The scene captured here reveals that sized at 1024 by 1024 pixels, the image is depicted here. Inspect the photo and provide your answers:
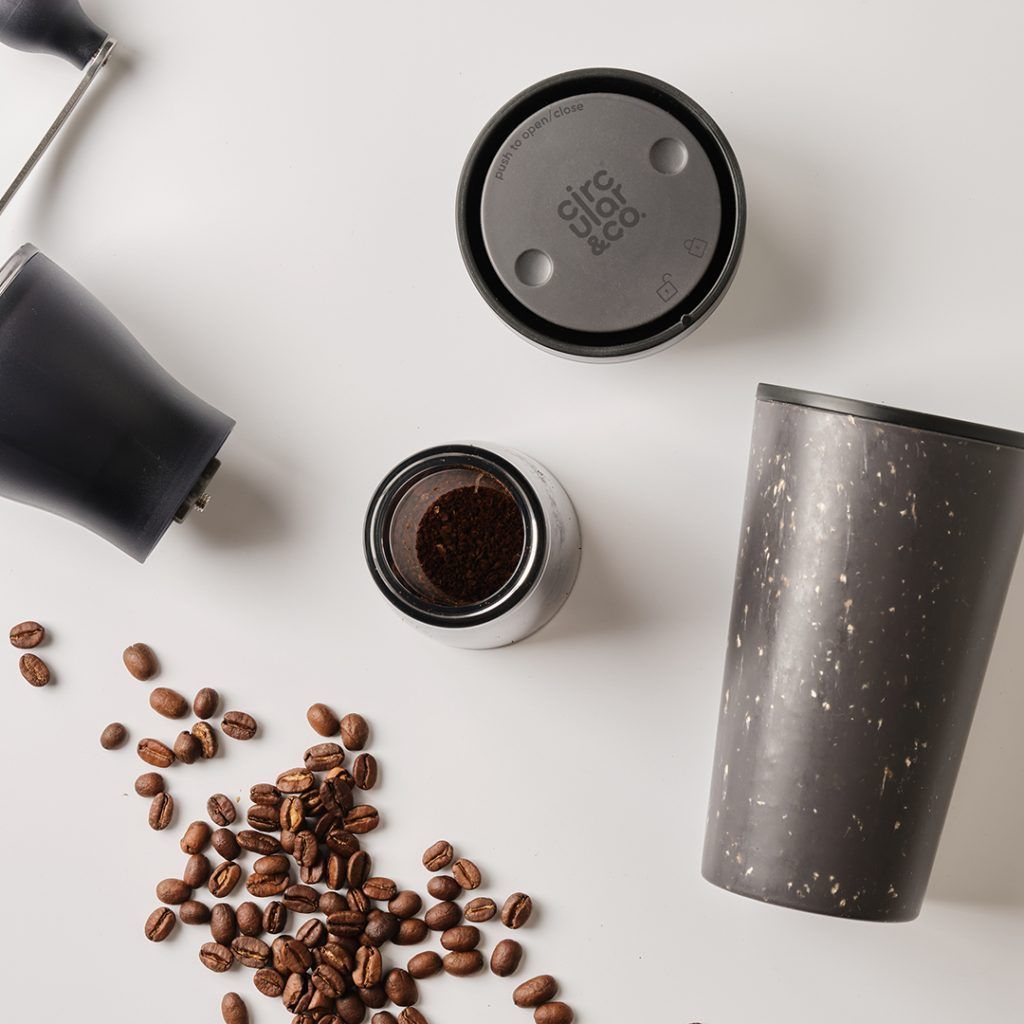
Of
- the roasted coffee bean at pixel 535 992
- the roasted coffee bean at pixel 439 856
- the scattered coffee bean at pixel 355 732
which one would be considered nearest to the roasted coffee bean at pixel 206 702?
the scattered coffee bean at pixel 355 732

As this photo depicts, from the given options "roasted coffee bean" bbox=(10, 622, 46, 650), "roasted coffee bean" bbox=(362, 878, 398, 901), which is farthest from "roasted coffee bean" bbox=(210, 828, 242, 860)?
"roasted coffee bean" bbox=(10, 622, 46, 650)

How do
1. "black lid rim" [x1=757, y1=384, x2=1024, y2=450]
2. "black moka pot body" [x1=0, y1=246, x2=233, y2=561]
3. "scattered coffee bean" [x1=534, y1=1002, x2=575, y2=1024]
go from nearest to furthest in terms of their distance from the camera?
1. "black lid rim" [x1=757, y1=384, x2=1024, y2=450]
2. "black moka pot body" [x1=0, y1=246, x2=233, y2=561]
3. "scattered coffee bean" [x1=534, y1=1002, x2=575, y2=1024]

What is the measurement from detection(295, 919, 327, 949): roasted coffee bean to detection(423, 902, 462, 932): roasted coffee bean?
0.09m

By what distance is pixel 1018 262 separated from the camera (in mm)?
854

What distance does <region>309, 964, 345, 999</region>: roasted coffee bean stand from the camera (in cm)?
92

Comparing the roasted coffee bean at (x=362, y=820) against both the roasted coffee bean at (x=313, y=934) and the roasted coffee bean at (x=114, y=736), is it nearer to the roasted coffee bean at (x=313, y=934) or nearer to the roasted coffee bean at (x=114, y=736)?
the roasted coffee bean at (x=313, y=934)

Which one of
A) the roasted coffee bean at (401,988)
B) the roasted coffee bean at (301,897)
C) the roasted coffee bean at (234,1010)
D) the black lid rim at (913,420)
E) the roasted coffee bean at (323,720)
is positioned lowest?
the roasted coffee bean at (234,1010)

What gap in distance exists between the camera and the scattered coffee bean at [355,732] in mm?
920

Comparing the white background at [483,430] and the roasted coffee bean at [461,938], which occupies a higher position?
the white background at [483,430]

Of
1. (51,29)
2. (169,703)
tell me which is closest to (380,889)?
(169,703)

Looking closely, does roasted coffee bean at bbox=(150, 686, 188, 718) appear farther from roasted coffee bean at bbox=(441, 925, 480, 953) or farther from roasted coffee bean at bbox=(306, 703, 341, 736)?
roasted coffee bean at bbox=(441, 925, 480, 953)

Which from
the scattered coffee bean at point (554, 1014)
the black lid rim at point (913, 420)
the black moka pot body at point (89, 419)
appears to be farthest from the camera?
the scattered coffee bean at point (554, 1014)

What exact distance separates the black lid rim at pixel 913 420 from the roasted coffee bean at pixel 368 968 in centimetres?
58

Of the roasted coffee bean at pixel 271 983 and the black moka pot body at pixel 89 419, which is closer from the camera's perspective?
the black moka pot body at pixel 89 419
